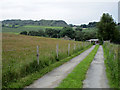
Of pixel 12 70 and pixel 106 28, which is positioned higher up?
pixel 106 28

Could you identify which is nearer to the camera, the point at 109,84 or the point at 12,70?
the point at 109,84

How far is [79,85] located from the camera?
277 inches

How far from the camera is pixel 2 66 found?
8289 millimetres

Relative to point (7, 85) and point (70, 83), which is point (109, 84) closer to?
point (70, 83)

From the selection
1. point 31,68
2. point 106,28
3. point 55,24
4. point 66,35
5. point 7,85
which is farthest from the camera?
point 55,24

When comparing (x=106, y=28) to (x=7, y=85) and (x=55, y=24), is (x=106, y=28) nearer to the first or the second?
(x=7, y=85)

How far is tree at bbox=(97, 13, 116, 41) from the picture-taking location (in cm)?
6053

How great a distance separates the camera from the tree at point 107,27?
60531mm

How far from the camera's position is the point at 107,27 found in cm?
6056

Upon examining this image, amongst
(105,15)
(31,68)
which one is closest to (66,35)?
(105,15)

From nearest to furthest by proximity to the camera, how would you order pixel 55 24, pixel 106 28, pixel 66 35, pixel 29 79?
pixel 29 79 < pixel 106 28 < pixel 66 35 < pixel 55 24

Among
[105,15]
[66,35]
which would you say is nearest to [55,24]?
[66,35]

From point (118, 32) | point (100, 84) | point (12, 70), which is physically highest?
point (118, 32)

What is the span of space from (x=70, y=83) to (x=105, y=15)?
60728 millimetres
